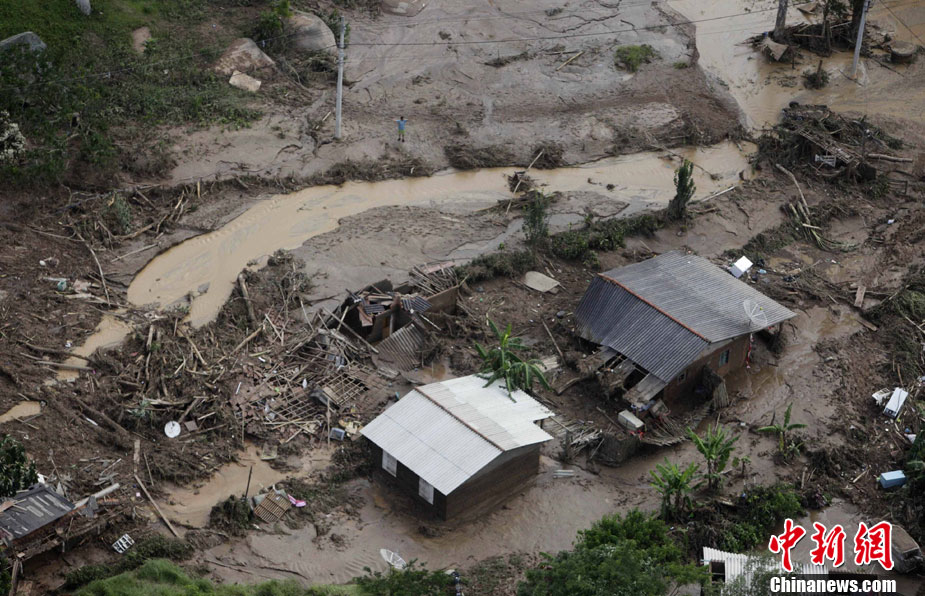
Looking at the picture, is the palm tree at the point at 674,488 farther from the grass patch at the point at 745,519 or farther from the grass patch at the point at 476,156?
the grass patch at the point at 476,156

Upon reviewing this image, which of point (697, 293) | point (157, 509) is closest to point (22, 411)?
point (157, 509)

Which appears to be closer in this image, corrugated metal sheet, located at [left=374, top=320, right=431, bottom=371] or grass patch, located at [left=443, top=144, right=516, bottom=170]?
corrugated metal sheet, located at [left=374, top=320, right=431, bottom=371]

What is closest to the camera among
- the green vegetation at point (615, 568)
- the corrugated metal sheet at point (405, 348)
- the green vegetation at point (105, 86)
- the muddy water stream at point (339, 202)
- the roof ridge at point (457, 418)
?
the green vegetation at point (615, 568)

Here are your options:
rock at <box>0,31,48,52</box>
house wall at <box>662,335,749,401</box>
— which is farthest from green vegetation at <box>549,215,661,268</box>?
rock at <box>0,31,48,52</box>

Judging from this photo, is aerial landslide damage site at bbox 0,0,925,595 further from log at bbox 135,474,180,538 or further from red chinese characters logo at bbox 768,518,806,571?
red chinese characters logo at bbox 768,518,806,571

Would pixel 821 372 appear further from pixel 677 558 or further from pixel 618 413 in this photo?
pixel 677 558

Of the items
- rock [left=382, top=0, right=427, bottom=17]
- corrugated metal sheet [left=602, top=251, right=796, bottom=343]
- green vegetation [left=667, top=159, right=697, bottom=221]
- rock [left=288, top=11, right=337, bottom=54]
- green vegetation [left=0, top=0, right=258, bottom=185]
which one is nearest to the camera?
corrugated metal sheet [left=602, top=251, right=796, bottom=343]

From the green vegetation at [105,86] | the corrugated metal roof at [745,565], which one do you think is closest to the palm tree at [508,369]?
the corrugated metal roof at [745,565]
